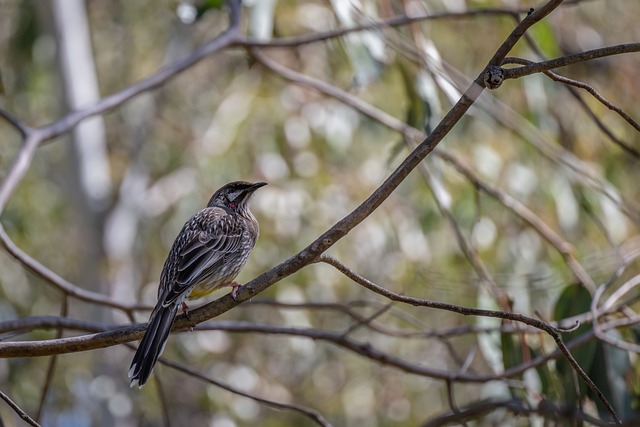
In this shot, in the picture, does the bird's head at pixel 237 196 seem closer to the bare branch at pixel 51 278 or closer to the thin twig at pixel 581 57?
the bare branch at pixel 51 278

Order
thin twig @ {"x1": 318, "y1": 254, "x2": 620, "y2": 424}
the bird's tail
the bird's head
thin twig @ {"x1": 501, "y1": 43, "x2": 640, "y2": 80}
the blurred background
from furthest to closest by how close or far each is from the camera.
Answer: the blurred background, the bird's head, the bird's tail, thin twig @ {"x1": 318, "y1": 254, "x2": 620, "y2": 424}, thin twig @ {"x1": 501, "y1": 43, "x2": 640, "y2": 80}

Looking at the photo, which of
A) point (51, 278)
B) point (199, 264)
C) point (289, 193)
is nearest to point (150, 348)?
point (199, 264)

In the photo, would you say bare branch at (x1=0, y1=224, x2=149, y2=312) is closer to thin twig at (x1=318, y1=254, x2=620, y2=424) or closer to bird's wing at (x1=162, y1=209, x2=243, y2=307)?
bird's wing at (x1=162, y1=209, x2=243, y2=307)

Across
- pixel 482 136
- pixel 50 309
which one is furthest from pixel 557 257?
pixel 50 309

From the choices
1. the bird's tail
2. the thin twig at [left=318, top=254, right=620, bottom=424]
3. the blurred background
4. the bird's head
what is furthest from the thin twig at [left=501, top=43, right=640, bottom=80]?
the blurred background

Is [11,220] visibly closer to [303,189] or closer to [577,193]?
[303,189]

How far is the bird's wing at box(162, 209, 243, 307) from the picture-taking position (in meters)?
3.26

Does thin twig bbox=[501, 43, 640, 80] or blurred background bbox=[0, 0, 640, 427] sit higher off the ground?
blurred background bbox=[0, 0, 640, 427]

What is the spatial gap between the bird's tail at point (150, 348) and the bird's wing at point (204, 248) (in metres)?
0.16

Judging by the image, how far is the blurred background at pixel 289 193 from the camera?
6.71 m

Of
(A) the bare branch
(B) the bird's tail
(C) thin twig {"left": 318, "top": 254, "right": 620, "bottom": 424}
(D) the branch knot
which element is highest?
(A) the bare branch

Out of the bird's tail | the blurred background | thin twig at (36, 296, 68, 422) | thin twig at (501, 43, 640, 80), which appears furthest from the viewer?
the blurred background

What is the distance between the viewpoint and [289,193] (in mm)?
7355

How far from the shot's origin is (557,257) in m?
6.12
